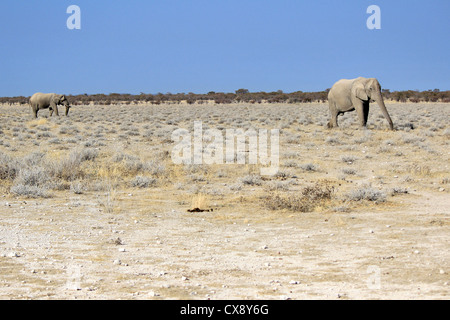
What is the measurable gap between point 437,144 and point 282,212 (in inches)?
492

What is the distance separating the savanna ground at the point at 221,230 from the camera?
507 centimetres

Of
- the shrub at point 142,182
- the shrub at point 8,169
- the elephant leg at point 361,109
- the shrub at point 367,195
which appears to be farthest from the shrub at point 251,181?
the elephant leg at point 361,109

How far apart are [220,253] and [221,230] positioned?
1274mm

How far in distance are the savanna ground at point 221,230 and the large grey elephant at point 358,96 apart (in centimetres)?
658

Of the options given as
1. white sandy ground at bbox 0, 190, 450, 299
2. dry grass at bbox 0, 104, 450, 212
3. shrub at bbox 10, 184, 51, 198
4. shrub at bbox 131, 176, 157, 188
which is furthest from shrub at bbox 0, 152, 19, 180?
shrub at bbox 131, 176, 157, 188

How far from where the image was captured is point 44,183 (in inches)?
421

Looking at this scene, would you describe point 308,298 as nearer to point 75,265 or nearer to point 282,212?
point 75,265

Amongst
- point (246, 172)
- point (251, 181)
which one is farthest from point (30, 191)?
point (246, 172)

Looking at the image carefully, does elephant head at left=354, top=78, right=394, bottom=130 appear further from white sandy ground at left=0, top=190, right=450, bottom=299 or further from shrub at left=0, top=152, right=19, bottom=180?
shrub at left=0, top=152, right=19, bottom=180

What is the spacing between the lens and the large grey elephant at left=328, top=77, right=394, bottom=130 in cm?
2084

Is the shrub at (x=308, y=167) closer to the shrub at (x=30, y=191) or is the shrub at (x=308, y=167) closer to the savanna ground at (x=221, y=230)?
the savanna ground at (x=221, y=230)

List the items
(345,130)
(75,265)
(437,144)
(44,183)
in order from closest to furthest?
(75,265), (44,183), (437,144), (345,130)

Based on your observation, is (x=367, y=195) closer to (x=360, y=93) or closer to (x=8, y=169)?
(x=8, y=169)
